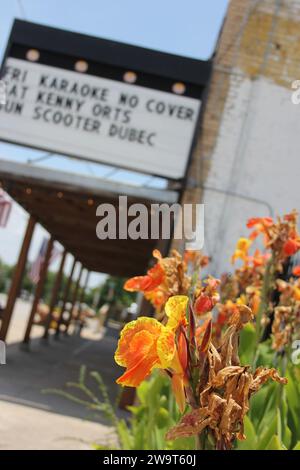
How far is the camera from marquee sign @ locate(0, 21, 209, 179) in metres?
4.83

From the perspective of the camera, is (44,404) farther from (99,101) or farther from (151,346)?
(151,346)

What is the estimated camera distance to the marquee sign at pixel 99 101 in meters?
4.83

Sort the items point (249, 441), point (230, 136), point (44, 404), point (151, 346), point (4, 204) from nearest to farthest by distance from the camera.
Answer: point (151, 346) < point (249, 441) < point (44, 404) < point (230, 136) < point (4, 204)

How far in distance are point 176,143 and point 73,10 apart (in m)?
4.12

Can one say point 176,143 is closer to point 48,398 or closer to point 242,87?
point 242,87

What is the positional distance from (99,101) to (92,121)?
199 millimetres

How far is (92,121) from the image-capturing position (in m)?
4.85

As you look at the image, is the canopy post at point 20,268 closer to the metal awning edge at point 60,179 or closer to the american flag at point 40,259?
the metal awning edge at point 60,179

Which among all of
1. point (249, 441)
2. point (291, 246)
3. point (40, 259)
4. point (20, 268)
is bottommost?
point (40, 259)

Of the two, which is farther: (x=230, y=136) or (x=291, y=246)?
(x=230, y=136)

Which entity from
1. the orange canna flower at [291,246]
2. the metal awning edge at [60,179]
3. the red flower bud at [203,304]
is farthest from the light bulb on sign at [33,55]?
the red flower bud at [203,304]

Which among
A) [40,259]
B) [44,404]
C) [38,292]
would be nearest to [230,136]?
[44,404]

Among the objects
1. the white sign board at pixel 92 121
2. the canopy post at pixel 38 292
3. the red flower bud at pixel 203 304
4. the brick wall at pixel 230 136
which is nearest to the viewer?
the red flower bud at pixel 203 304
